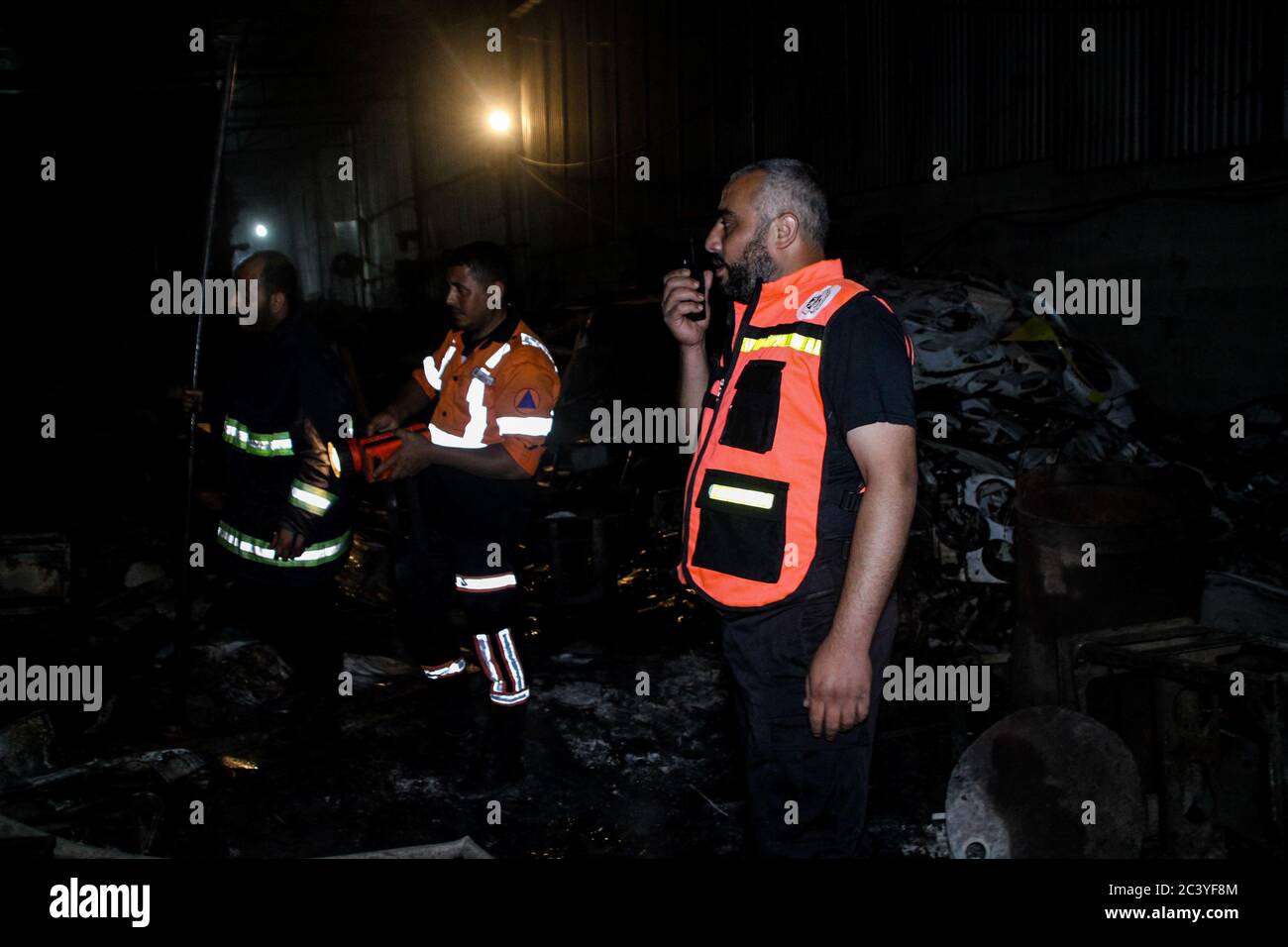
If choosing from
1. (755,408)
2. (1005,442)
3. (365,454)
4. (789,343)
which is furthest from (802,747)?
(1005,442)

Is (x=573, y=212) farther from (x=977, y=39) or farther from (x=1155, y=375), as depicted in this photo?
(x=1155, y=375)

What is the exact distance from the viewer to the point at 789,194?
2.37 meters

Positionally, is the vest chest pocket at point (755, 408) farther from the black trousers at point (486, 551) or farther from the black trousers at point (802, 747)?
the black trousers at point (486, 551)

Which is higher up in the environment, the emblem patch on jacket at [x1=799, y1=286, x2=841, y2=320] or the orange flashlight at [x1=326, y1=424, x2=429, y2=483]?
the emblem patch on jacket at [x1=799, y1=286, x2=841, y2=320]

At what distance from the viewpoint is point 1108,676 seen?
143 inches

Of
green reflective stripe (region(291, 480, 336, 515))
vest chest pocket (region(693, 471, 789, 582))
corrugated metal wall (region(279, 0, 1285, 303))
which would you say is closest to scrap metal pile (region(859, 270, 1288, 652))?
corrugated metal wall (region(279, 0, 1285, 303))

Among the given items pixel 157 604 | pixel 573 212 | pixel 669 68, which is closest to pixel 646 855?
pixel 157 604

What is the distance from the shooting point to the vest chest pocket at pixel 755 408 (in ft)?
7.39

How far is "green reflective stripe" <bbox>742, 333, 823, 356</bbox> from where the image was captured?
2.20m

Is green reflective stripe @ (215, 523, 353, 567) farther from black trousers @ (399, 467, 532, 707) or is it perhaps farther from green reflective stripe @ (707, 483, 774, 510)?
green reflective stripe @ (707, 483, 774, 510)

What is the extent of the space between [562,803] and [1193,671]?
2543 mm

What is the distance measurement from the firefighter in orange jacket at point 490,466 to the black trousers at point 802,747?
72.7 inches

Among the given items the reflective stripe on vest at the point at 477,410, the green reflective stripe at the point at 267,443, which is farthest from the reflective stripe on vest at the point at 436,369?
the green reflective stripe at the point at 267,443

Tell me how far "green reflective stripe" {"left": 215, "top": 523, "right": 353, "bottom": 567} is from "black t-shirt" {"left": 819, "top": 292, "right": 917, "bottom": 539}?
2.69 m
